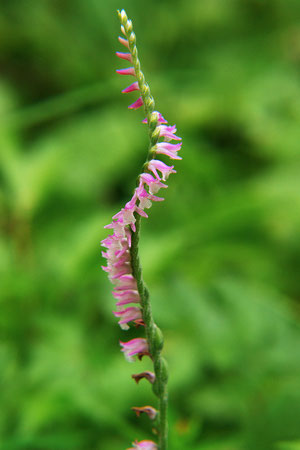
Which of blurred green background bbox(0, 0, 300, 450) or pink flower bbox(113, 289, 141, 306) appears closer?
pink flower bbox(113, 289, 141, 306)

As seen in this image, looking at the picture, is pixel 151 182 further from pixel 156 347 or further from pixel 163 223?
pixel 163 223

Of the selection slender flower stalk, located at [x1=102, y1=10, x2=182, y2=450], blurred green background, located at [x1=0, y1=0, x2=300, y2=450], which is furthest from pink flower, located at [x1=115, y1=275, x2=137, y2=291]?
blurred green background, located at [x1=0, y1=0, x2=300, y2=450]

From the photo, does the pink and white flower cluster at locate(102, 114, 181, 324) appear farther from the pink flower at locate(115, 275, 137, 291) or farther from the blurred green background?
the blurred green background

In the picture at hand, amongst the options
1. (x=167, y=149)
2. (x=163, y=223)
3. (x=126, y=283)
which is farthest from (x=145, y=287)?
(x=163, y=223)

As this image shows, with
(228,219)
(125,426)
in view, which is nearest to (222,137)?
(228,219)

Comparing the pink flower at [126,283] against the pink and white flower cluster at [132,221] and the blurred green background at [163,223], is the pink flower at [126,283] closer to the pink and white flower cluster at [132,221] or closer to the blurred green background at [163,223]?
the pink and white flower cluster at [132,221]

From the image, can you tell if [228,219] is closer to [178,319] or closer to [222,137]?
[178,319]

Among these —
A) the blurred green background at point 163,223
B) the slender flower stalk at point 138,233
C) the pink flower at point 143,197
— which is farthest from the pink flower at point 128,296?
the blurred green background at point 163,223
